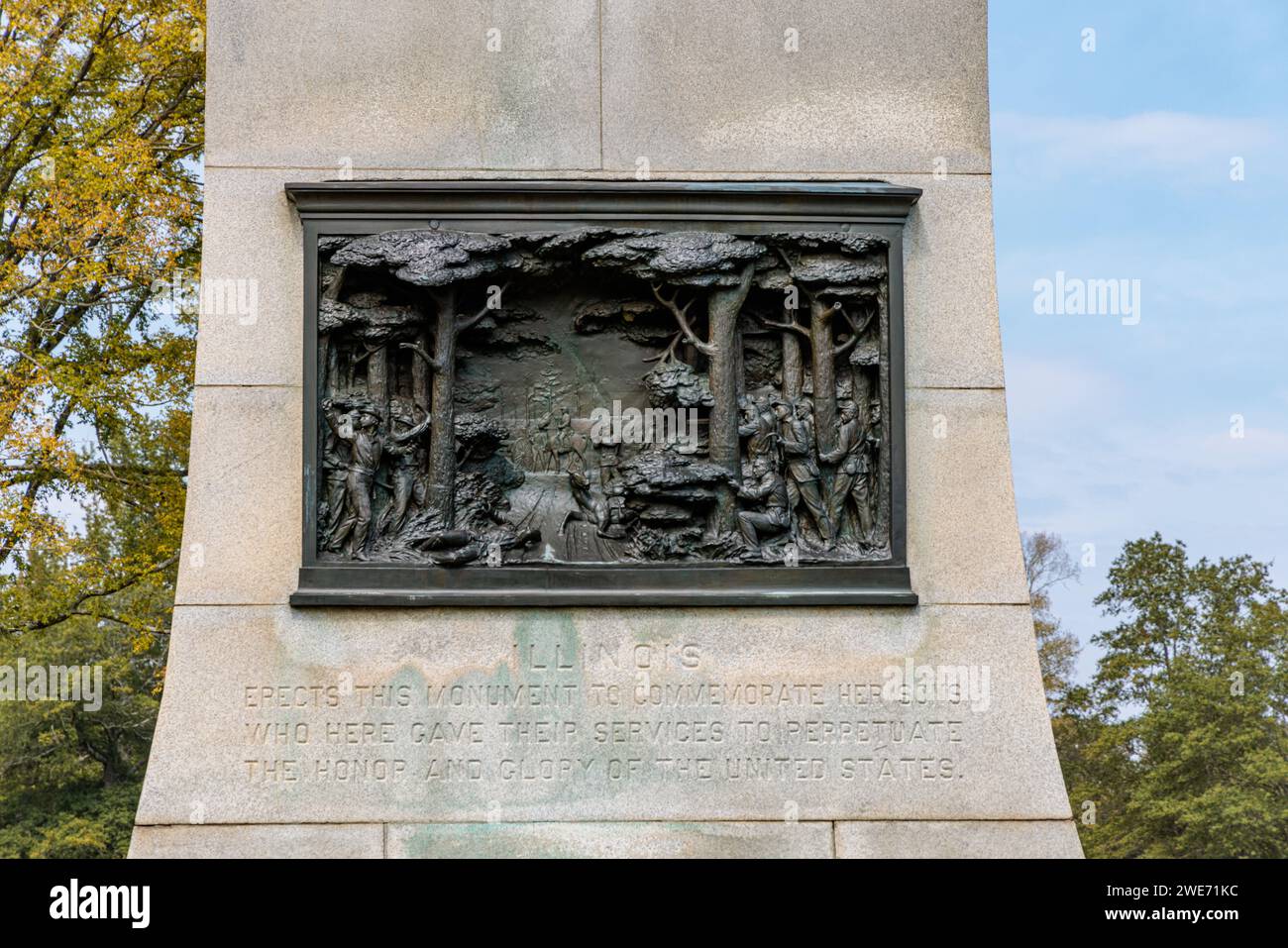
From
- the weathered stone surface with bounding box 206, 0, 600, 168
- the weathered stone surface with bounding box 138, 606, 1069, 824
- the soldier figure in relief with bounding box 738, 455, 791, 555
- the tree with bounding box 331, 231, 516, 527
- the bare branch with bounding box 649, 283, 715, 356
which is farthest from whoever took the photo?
the weathered stone surface with bounding box 206, 0, 600, 168

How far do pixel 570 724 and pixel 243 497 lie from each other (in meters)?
3.05

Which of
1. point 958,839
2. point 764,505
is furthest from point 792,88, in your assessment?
point 958,839

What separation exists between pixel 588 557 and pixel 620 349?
169 centimetres

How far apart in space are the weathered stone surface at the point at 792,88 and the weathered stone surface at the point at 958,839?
5099 millimetres

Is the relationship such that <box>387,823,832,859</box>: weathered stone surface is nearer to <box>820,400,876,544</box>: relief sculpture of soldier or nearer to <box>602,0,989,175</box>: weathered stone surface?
<box>820,400,876,544</box>: relief sculpture of soldier

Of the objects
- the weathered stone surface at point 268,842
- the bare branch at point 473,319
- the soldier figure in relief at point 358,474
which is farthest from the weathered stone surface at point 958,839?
the bare branch at point 473,319

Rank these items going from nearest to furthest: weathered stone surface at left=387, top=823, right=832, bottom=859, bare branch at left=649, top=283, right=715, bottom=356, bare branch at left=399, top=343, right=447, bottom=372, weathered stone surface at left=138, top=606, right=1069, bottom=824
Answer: weathered stone surface at left=387, top=823, right=832, bottom=859, weathered stone surface at left=138, top=606, right=1069, bottom=824, bare branch at left=399, top=343, right=447, bottom=372, bare branch at left=649, top=283, right=715, bottom=356

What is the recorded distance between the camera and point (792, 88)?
12.5m

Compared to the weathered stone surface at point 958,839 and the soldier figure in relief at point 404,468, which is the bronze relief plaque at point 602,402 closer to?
the soldier figure in relief at point 404,468

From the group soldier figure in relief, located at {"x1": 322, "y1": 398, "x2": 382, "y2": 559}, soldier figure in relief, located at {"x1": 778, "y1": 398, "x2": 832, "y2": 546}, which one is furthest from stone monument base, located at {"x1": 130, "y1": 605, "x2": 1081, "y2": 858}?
soldier figure in relief, located at {"x1": 778, "y1": 398, "x2": 832, "y2": 546}

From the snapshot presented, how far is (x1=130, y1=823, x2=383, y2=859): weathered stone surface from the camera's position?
37.9 ft

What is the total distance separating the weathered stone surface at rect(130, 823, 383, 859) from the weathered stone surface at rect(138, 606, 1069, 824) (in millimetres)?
94

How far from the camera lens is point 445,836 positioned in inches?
455

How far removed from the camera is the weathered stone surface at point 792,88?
12.4 metres
